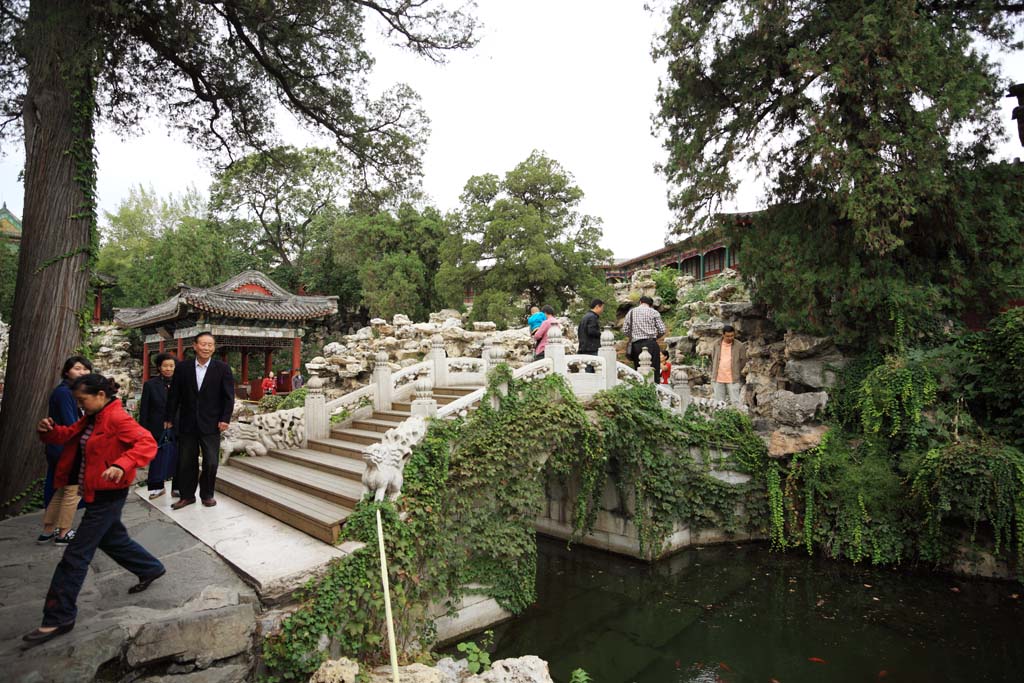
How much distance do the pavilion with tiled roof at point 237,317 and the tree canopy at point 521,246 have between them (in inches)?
217

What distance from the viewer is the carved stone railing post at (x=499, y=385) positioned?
22.5 feet

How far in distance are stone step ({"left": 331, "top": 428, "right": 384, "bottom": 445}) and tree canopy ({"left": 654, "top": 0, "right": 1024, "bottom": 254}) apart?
759 cm

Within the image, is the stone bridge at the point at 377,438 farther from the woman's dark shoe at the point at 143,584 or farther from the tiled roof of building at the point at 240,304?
the tiled roof of building at the point at 240,304

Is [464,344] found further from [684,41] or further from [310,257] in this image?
[310,257]

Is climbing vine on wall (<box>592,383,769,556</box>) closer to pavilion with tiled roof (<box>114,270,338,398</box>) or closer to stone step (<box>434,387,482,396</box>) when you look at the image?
stone step (<box>434,387,482,396</box>)

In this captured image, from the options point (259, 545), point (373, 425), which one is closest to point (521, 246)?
point (373, 425)

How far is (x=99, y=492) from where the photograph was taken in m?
3.44

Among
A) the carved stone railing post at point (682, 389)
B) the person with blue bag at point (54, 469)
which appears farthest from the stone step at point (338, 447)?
the carved stone railing post at point (682, 389)

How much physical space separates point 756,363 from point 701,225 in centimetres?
337

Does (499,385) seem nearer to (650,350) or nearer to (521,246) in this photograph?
(650,350)

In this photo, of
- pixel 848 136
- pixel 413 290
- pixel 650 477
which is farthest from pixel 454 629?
pixel 413 290

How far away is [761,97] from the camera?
973cm

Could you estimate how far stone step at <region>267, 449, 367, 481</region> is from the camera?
634cm

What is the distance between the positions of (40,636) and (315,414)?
188 inches
